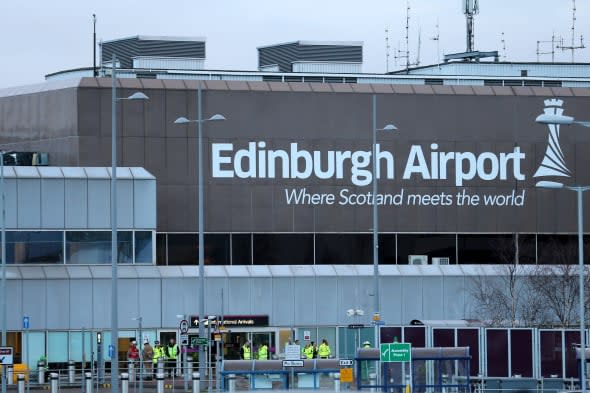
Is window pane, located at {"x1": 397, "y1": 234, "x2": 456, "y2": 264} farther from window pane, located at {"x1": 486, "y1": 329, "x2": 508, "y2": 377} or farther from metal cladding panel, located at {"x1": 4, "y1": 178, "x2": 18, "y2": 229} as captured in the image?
window pane, located at {"x1": 486, "y1": 329, "x2": 508, "y2": 377}

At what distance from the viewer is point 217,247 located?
75.8m

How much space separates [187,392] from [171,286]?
16122 mm

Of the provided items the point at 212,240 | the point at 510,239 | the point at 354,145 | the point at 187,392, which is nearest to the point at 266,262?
the point at 212,240

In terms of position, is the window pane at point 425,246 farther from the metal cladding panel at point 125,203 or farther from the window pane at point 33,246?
the window pane at point 33,246

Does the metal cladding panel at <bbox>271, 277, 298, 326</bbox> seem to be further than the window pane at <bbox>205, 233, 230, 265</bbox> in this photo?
No

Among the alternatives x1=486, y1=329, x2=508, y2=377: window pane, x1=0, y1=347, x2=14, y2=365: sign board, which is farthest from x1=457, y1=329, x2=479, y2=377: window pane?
x1=0, y1=347, x2=14, y2=365: sign board

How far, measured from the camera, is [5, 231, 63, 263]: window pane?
68375 millimetres

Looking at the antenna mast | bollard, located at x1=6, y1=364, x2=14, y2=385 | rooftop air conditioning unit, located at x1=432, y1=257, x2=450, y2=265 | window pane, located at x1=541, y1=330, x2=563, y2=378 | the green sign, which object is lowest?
bollard, located at x1=6, y1=364, x2=14, y2=385

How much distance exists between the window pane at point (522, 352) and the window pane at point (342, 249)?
25.6m

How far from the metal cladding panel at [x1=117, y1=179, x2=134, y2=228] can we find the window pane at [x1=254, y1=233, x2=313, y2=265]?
328 inches

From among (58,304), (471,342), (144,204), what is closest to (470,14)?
(144,204)

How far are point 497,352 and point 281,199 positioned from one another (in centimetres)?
2654

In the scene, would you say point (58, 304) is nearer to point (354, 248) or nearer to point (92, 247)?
point (92, 247)

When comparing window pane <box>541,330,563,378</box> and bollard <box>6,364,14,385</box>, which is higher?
window pane <box>541,330,563,378</box>
